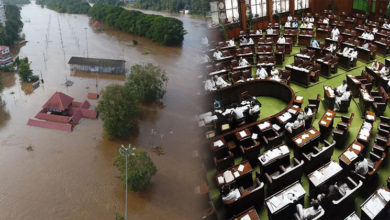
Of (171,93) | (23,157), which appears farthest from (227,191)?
(171,93)

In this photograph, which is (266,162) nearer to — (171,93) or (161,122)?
(161,122)

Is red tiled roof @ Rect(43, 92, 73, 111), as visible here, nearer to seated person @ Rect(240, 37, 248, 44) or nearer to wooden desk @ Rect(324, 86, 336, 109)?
seated person @ Rect(240, 37, 248, 44)

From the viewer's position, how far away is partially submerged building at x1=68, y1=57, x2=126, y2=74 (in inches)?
647

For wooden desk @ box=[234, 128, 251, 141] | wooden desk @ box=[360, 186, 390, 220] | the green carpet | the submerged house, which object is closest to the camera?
wooden desk @ box=[360, 186, 390, 220]

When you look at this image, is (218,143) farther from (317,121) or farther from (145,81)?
(145,81)

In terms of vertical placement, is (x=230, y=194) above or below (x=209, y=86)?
below

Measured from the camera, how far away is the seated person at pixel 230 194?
13.1ft

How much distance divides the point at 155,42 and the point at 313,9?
35.9ft

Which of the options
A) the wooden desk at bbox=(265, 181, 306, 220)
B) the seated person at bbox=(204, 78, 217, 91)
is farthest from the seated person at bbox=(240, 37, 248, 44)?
the wooden desk at bbox=(265, 181, 306, 220)

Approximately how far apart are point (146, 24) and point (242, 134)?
18.3m

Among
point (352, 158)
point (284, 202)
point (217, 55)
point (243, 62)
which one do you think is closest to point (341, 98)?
point (352, 158)

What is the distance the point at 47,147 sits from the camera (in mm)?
10680

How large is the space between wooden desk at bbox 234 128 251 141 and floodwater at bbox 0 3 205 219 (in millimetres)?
786

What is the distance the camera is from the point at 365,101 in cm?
616
